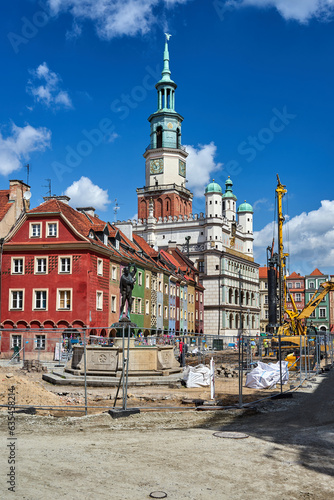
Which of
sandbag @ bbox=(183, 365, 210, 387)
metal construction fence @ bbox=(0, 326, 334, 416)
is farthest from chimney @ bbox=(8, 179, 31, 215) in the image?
sandbag @ bbox=(183, 365, 210, 387)

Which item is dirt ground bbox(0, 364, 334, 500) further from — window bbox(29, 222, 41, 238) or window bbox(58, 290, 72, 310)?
window bbox(29, 222, 41, 238)

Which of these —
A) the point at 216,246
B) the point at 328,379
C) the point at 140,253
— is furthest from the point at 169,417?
the point at 216,246

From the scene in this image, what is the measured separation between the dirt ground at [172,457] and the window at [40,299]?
26046 mm

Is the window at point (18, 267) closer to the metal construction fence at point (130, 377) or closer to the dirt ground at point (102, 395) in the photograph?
the metal construction fence at point (130, 377)

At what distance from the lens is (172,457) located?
30.3 ft

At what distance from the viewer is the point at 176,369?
81.3 feet

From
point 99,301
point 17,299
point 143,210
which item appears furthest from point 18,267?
point 143,210

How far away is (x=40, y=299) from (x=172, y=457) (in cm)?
3203

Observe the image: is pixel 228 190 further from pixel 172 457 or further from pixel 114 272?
pixel 172 457

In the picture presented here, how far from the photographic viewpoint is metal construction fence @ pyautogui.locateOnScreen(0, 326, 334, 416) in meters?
16.5

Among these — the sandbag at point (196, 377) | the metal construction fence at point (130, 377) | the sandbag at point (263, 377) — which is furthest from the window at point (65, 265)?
the sandbag at point (263, 377)

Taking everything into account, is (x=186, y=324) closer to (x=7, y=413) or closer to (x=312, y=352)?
(x=312, y=352)

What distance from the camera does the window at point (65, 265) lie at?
39938 mm

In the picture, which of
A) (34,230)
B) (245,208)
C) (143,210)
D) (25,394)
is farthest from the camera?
(245,208)
